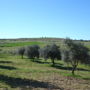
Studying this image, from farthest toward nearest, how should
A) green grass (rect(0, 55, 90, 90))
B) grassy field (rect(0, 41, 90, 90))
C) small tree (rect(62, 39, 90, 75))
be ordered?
1. small tree (rect(62, 39, 90, 75))
2. green grass (rect(0, 55, 90, 90))
3. grassy field (rect(0, 41, 90, 90))

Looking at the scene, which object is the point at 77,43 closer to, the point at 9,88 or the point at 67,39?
the point at 67,39

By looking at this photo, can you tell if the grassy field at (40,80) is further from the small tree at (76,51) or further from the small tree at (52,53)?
the small tree at (52,53)

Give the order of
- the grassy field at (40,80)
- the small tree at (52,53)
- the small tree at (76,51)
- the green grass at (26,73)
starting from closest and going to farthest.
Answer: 1. the grassy field at (40,80)
2. the green grass at (26,73)
3. the small tree at (76,51)
4. the small tree at (52,53)

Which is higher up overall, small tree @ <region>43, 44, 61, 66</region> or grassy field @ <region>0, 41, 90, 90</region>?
small tree @ <region>43, 44, 61, 66</region>

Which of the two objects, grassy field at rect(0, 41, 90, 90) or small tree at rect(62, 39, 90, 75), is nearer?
grassy field at rect(0, 41, 90, 90)

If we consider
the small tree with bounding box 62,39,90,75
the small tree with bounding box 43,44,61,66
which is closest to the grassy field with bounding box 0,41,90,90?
the small tree with bounding box 62,39,90,75

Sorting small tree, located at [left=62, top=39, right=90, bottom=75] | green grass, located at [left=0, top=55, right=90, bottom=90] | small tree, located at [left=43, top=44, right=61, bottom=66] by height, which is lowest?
green grass, located at [left=0, top=55, right=90, bottom=90]

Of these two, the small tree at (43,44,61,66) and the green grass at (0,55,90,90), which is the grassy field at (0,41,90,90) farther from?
the small tree at (43,44,61,66)

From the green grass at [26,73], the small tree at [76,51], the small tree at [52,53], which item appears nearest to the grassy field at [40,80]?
the green grass at [26,73]

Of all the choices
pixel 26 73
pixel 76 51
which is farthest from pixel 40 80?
pixel 76 51

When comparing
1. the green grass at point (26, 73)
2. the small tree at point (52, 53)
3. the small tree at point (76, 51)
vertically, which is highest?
the small tree at point (76, 51)

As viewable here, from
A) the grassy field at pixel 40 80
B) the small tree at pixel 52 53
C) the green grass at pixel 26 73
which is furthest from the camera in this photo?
the small tree at pixel 52 53

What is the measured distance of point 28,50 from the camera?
74.2 meters

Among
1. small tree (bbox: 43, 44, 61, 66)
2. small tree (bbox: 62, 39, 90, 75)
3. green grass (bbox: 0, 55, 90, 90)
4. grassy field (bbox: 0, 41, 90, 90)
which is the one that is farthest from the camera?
small tree (bbox: 43, 44, 61, 66)
